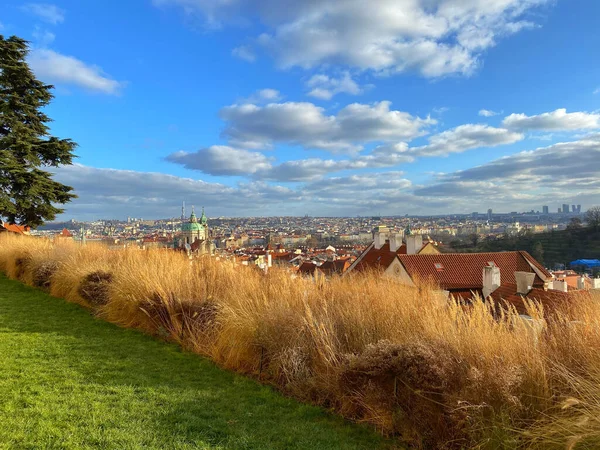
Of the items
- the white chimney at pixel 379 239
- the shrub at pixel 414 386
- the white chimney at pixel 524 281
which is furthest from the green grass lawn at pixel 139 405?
the white chimney at pixel 379 239

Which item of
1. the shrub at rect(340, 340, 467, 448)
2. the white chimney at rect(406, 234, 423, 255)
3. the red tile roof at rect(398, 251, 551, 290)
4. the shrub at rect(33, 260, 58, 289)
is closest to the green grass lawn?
the shrub at rect(340, 340, 467, 448)

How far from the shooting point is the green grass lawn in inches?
124

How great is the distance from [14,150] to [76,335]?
16174 mm

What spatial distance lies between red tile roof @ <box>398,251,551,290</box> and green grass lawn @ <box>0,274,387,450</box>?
1666 cm

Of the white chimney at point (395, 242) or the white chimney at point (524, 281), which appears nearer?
the white chimney at point (524, 281)

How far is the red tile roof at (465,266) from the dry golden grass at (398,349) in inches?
603

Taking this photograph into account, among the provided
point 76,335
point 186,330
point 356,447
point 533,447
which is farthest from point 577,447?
point 76,335

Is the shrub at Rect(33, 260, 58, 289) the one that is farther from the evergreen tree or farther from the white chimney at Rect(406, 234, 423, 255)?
the white chimney at Rect(406, 234, 423, 255)

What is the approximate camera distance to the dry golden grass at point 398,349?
2.87 m

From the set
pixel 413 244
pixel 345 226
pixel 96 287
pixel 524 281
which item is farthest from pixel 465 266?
pixel 345 226

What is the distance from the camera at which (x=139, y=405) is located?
3738 mm

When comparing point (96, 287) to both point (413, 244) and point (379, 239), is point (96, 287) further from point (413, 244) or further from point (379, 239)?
point (379, 239)

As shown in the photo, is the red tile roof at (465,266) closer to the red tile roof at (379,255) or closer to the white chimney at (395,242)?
the red tile roof at (379,255)

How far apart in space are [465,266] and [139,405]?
21670mm
